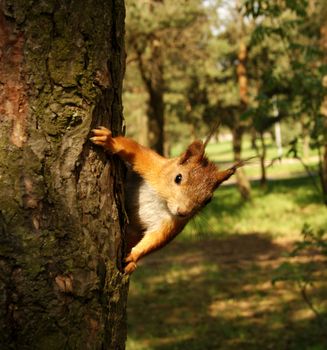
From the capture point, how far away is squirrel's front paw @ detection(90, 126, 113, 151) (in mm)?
1929

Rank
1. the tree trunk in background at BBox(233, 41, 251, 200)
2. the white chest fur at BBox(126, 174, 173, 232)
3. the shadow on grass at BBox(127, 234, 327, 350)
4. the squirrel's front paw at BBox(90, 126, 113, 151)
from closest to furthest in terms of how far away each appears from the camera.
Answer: the squirrel's front paw at BBox(90, 126, 113, 151), the white chest fur at BBox(126, 174, 173, 232), the shadow on grass at BBox(127, 234, 327, 350), the tree trunk in background at BBox(233, 41, 251, 200)

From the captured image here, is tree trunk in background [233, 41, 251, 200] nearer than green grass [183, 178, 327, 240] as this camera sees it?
No

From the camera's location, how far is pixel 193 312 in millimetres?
7164

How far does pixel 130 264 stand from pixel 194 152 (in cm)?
84

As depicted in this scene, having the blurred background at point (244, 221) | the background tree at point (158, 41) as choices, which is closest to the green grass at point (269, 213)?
the blurred background at point (244, 221)

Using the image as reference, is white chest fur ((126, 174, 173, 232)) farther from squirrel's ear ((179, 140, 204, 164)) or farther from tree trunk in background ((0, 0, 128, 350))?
tree trunk in background ((0, 0, 128, 350))

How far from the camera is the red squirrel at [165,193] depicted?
8.93ft

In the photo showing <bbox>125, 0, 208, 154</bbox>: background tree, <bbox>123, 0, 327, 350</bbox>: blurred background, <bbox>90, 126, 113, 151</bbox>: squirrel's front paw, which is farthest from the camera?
<bbox>125, 0, 208, 154</bbox>: background tree

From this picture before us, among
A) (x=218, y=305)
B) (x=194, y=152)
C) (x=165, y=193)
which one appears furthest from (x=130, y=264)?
(x=218, y=305)

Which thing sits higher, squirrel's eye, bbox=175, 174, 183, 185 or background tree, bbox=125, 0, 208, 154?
background tree, bbox=125, 0, 208, 154

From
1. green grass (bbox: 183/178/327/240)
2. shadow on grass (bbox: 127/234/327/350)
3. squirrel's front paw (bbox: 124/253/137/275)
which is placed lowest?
shadow on grass (bbox: 127/234/327/350)

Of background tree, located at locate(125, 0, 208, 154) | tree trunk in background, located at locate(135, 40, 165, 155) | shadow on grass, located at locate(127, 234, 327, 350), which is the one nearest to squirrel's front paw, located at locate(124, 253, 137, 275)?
shadow on grass, located at locate(127, 234, 327, 350)

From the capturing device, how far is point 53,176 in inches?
69.4

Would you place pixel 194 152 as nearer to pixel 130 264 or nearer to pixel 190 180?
pixel 190 180
